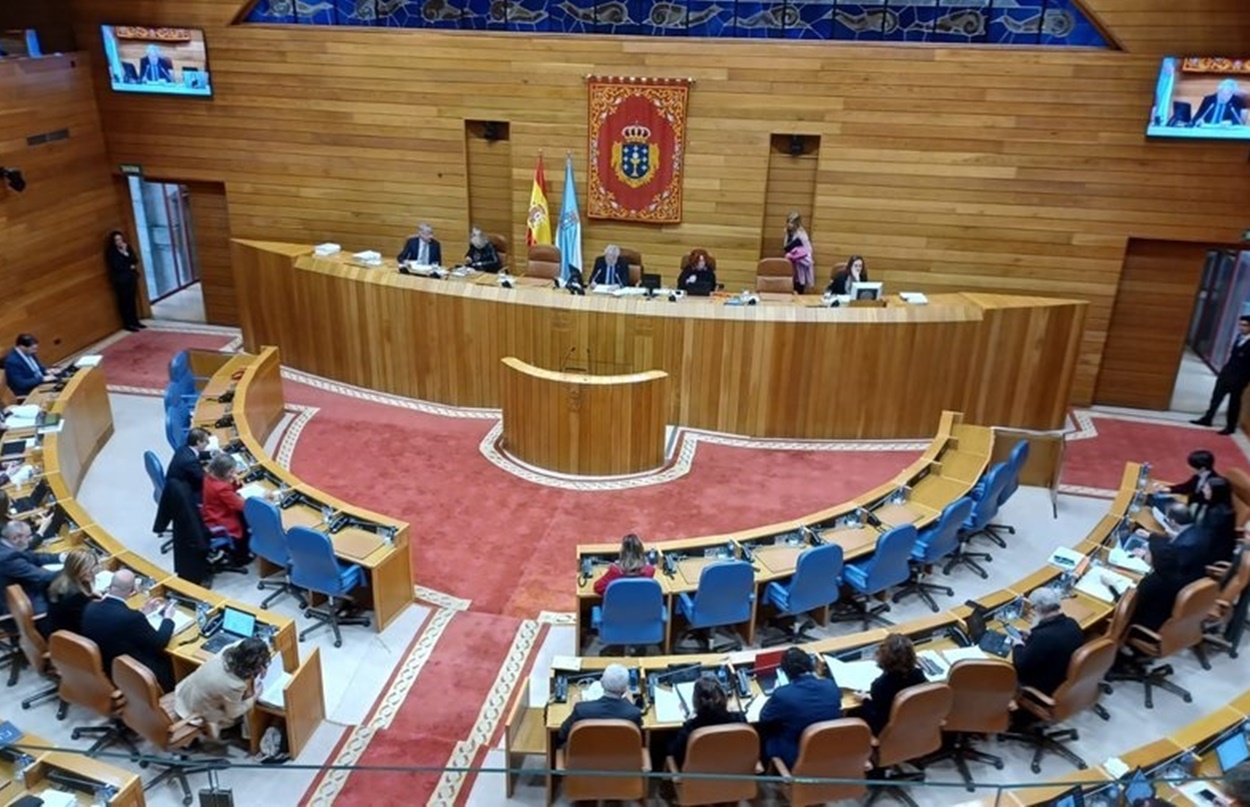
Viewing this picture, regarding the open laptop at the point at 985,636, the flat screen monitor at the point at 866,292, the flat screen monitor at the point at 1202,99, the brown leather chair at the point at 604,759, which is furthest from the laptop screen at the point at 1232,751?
the flat screen monitor at the point at 1202,99

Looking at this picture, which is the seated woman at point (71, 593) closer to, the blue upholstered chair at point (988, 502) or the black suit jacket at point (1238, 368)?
the blue upholstered chair at point (988, 502)

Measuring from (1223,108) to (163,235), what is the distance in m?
15.2

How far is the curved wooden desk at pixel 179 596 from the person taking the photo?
6199mm

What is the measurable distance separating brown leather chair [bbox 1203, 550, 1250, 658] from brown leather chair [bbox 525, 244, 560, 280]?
7.79m

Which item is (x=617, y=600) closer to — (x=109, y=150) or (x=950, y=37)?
(x=950, y=37)

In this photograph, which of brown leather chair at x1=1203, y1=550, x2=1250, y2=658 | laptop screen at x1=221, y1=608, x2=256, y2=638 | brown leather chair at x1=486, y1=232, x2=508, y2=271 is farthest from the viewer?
brown leather chair at x1=486, y1=232, x2=508, y2=271

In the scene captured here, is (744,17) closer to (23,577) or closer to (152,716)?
(23,577)

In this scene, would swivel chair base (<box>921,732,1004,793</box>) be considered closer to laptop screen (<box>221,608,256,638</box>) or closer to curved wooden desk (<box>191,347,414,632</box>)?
curved wooden desk (<box>191,347,414,632</box>)

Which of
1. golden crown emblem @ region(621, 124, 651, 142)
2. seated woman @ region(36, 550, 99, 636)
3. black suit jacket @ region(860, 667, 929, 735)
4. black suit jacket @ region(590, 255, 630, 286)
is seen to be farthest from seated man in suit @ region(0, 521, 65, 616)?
golden crown emblem @ region(621, 124, 651, 142)

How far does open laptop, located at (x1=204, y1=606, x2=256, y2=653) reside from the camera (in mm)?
6379

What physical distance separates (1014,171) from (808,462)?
4503 mm

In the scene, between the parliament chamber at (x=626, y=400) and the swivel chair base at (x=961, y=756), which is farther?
the swivel chair base at (x=961, y=756)

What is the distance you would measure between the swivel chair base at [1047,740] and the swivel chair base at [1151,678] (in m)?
0.82

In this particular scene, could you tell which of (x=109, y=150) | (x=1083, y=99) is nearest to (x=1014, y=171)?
(x=1083, y=99)
